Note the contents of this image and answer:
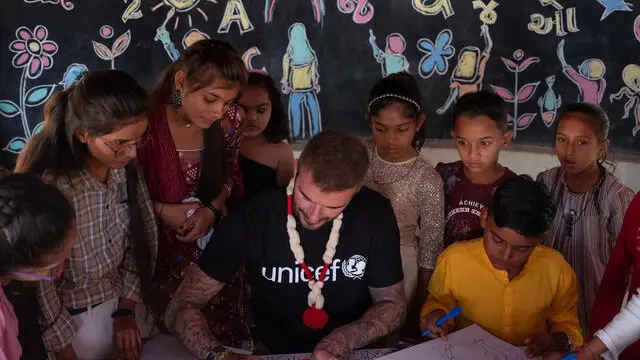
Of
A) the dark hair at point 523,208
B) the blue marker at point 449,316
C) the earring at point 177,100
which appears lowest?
the blue marker at point 449,316

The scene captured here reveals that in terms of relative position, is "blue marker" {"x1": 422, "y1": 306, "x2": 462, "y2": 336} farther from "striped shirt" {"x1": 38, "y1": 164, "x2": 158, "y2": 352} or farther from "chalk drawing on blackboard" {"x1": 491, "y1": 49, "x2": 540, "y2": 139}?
"chalk drawing on blackboard" {"x1": 491, "y1": 49, "x2": 540, "y2": 139}

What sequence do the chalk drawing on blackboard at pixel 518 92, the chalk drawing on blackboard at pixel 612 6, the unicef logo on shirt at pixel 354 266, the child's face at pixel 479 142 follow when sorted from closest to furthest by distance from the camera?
the unicef logo on shirt at pixel 354 266 < the child's face at pixel 479 142 < the chalk drawing on blackboard at pixel 612 6 < the chalk drawing on blackboard at pixel 518 92

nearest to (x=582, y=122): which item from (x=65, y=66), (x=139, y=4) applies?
(x=139, y=4)

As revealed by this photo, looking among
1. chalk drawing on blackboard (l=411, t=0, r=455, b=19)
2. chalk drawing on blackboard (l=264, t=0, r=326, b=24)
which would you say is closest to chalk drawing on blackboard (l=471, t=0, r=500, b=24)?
chalk drawing on blackboard (l=411, t=0, r=455, b=19)

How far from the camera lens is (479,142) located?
7.55ft

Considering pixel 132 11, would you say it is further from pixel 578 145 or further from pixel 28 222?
pixel 578 145

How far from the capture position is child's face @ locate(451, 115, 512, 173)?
230 cm

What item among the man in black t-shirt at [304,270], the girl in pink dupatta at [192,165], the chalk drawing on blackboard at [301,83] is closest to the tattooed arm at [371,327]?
the man in black t-shirt at [304,270]

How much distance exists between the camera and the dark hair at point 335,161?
5.17 feet

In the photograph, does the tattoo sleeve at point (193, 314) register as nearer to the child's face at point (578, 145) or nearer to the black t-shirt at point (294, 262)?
the black t-shirt at point (294, 262)

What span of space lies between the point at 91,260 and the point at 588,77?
3.14 meters

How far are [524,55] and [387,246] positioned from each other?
95.4 inches

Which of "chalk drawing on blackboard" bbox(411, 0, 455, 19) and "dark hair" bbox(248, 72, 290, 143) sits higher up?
"chalk drawing on blackboard" bbox(411, 0, 455, 19)

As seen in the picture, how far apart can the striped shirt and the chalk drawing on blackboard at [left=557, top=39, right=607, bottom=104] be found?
2.91m
